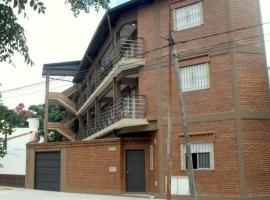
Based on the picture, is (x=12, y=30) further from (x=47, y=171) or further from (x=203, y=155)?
(x=47, y=171)

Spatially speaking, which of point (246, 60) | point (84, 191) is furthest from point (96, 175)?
point (246, 60)

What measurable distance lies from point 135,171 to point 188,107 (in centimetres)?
524

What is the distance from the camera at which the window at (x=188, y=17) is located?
2058 centimetres

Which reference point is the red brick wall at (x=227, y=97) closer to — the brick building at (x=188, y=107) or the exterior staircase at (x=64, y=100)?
the brick building at (x=188, y=107)

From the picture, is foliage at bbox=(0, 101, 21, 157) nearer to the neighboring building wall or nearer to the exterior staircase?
the neighboring building wall

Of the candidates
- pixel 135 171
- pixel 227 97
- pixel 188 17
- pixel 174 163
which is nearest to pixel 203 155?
pixel 174 163

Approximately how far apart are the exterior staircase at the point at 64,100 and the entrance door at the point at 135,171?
1715 cm

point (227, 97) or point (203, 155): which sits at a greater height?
point (227, 97)

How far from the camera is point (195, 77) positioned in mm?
20078

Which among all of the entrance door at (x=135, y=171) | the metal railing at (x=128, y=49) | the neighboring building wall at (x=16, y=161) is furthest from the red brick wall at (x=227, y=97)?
the neighboring building wall at (x=16, y=161)

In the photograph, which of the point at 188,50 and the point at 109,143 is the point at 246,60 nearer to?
the point at 188,50

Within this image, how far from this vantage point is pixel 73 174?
2562 cm

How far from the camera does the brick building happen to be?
18.8 metres

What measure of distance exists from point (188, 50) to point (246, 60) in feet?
9.02
